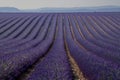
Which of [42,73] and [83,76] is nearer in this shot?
[42,73]

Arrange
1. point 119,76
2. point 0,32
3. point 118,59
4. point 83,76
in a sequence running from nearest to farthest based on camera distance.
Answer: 1. point 119,76
2. point 83,76
3. point 118,59
4. point 0,32

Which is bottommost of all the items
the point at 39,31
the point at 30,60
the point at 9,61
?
the point at 39,31

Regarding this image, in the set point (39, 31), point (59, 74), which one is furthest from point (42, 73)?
point (39, 31)

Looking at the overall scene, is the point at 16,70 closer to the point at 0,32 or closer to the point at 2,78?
the point at 2,78

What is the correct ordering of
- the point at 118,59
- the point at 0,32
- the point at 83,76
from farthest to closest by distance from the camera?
the point at 0,32 → the point at 118,59 → the point at 83,76

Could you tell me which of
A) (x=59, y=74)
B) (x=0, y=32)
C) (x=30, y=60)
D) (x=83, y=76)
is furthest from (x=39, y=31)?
(x=59, y=74)

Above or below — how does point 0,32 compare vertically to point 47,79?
below

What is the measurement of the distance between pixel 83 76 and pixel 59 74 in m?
2.73

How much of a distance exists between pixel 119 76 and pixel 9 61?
470cm

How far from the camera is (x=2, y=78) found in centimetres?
918

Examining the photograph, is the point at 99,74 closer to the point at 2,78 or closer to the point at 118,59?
the point at 2,78

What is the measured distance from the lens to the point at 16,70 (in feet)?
35.5

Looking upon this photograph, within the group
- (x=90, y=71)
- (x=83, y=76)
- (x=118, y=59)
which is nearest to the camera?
(x=90, y=71)

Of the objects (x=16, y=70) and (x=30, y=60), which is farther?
(x=30, y=60)
